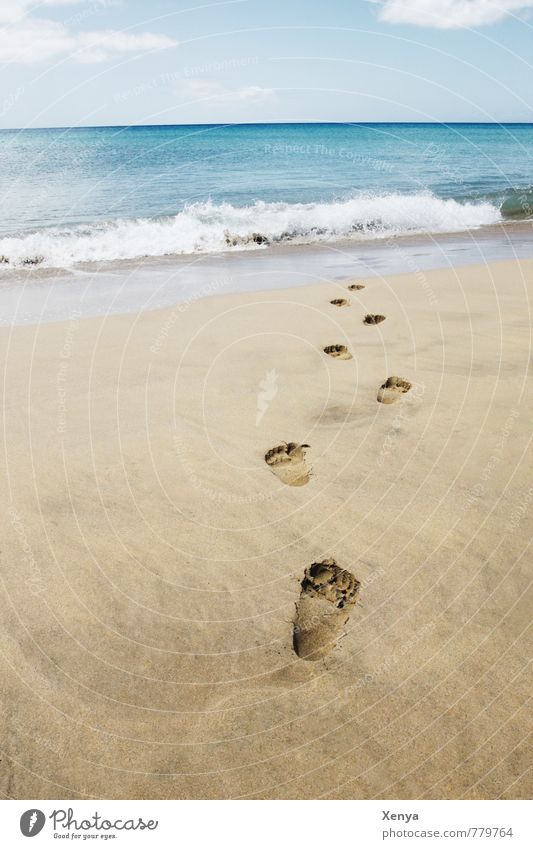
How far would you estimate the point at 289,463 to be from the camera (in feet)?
17.4

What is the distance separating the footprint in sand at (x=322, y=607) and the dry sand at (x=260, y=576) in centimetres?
7

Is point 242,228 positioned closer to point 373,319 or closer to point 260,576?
point 373,319

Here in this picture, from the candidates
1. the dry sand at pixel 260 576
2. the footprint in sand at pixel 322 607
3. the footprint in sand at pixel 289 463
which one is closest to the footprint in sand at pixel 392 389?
the dry sand at pixel 260 576

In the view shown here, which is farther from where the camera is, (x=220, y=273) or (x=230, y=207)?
(x=230, y=207)

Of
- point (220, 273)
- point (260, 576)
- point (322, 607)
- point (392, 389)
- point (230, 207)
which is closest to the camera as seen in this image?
point (322, 607)

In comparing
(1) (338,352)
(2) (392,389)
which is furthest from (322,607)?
(1) (338,352)

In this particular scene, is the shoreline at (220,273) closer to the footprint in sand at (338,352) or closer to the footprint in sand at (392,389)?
the footprint in sand at (338,352)

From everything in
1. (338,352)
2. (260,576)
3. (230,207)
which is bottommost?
(260,576)

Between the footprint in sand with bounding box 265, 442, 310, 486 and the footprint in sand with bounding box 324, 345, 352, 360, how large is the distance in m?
2.44

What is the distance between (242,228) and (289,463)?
17.0 meters

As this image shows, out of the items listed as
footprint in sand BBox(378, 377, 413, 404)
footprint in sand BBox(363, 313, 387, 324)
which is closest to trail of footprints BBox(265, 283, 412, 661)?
footprint in sand BBox(378, 377, 413, 404)

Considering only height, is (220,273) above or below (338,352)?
above

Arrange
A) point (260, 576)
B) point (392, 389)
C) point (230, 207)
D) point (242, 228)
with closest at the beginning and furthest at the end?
point (260, 576), point (392, 389), point (242, 228), point (230, 207)
